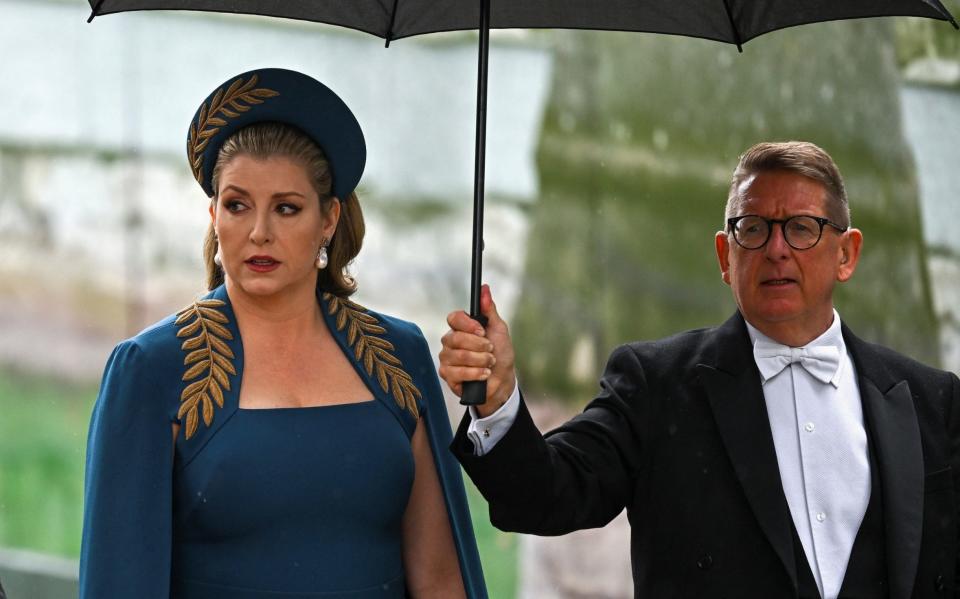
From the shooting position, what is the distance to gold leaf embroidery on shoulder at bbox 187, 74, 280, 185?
290cm

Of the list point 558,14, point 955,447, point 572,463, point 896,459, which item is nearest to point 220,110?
point 558,14

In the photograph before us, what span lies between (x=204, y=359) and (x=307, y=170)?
0.43 m

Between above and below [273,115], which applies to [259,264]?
below

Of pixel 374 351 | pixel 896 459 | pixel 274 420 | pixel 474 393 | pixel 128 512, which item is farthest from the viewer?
pixel 374 351

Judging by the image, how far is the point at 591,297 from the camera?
18.7ft

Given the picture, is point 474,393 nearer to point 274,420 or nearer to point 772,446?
point 274,420

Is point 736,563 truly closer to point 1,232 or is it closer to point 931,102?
point 931,102

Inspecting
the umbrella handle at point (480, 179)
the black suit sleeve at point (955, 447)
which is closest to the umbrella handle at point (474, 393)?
the umbrella handle at point (480, 179)

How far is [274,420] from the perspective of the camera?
2.83 metres

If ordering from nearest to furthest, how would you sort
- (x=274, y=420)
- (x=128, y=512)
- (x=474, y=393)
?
(x=474, y=393) → (x=128, y=512) → (x=274, y=420)

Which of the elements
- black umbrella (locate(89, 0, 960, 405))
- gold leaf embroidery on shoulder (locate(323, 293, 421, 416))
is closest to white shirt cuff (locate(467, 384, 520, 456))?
gold leaf embroidery on shoulder (locate(323, 293, 421, 416))

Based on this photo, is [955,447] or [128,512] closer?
[128,512]

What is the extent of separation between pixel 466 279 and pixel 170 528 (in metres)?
3.12

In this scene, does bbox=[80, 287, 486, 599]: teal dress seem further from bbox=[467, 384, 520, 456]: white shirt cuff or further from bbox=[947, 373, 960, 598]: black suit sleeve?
bbox=[947, 373, 960, 598]: black suit sleeve
